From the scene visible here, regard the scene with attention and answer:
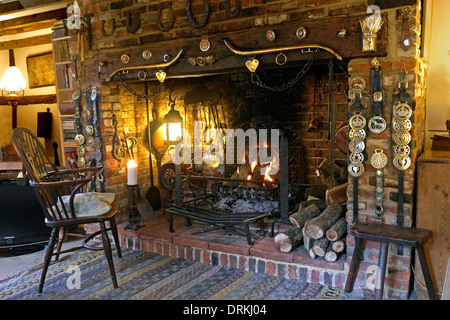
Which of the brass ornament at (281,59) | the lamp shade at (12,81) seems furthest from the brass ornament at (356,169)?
the lamp shade at (12,81)

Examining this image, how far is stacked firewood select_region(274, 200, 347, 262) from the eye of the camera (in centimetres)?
252

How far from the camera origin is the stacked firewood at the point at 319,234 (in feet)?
8.27

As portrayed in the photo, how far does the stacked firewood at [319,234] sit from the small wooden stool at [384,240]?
218 mm

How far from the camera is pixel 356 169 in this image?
7.71ft

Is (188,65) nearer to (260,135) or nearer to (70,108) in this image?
(260,135)

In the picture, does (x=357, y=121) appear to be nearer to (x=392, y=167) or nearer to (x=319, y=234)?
(x=392, y=167)

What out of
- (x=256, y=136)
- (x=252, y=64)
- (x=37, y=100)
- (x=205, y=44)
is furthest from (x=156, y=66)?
(x=37, y=100)

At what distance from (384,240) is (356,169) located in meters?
0.47

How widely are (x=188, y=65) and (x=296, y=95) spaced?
1.26 m

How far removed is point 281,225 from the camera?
319 cm

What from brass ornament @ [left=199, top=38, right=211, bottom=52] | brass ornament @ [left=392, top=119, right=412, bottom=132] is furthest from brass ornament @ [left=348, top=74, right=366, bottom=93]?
brass ornament @ [left=199, top=38, right=211, bottom=52]

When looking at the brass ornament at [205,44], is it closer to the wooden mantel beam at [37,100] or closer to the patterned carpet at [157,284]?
the patterned carpet at [157,284]
